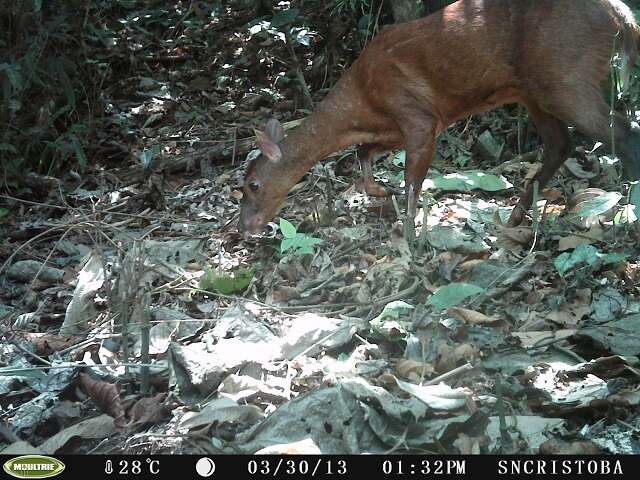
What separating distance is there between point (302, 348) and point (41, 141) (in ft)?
16.8

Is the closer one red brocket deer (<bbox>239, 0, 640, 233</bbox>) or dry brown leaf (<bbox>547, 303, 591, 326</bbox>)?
dry brown leaf (<bbox>547, 303, 591, 326</bbox>)

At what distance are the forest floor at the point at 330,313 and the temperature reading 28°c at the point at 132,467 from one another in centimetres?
46

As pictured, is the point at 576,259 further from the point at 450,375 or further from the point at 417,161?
the point at 417,161

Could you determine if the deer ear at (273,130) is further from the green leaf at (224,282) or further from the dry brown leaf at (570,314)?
the dry brown leaf at (570,314)

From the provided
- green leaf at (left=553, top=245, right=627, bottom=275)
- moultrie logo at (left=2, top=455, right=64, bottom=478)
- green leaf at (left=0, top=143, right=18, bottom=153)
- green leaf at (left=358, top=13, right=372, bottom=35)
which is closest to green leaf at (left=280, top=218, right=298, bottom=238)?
green leaf at (left=553, top=245, right=627, bottom=275)

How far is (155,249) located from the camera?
6.45m

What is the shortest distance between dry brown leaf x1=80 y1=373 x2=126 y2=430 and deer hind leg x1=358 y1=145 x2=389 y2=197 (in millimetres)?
3046

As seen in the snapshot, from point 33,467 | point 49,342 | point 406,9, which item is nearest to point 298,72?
point 406,9

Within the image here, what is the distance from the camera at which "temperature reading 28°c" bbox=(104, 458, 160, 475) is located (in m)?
3.16

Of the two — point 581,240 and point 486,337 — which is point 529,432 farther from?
point 581,240

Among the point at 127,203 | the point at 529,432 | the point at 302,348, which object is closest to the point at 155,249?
the point at 127,203

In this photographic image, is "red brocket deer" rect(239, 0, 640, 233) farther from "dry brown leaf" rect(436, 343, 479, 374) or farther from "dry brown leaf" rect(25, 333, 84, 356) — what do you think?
"dry brown leaf" rect(25, 333, 84, 356)

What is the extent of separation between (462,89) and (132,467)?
408 cm

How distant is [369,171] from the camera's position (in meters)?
6.89
